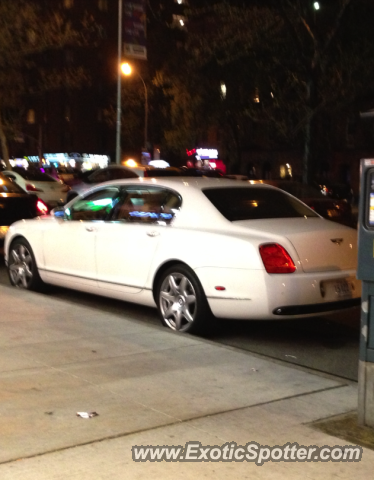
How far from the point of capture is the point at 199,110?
121 feet

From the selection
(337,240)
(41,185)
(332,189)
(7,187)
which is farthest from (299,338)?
(332,189)

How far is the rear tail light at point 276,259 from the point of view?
6570 millimetres

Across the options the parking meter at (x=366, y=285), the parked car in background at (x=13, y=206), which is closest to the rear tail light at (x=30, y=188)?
the parked car in background at (x=13, y=206)

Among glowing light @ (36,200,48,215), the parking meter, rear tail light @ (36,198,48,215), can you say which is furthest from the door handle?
glowing light @ (36,200,48,215)

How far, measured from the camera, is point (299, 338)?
7.44 meters

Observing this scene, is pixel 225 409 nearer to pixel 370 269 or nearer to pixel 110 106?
pixel 370 269

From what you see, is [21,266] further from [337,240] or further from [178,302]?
[337,240]

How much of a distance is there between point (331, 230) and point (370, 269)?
2.65m

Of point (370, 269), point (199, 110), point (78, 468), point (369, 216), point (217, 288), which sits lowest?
point (78, 468)

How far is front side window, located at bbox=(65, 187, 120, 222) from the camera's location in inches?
327

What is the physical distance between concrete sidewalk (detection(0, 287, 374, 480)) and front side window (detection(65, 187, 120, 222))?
1.61 meters

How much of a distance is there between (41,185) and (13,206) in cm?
780

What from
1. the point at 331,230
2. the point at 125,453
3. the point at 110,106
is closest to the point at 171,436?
the point at 125,453

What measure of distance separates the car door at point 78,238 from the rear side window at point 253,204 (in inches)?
54.2
